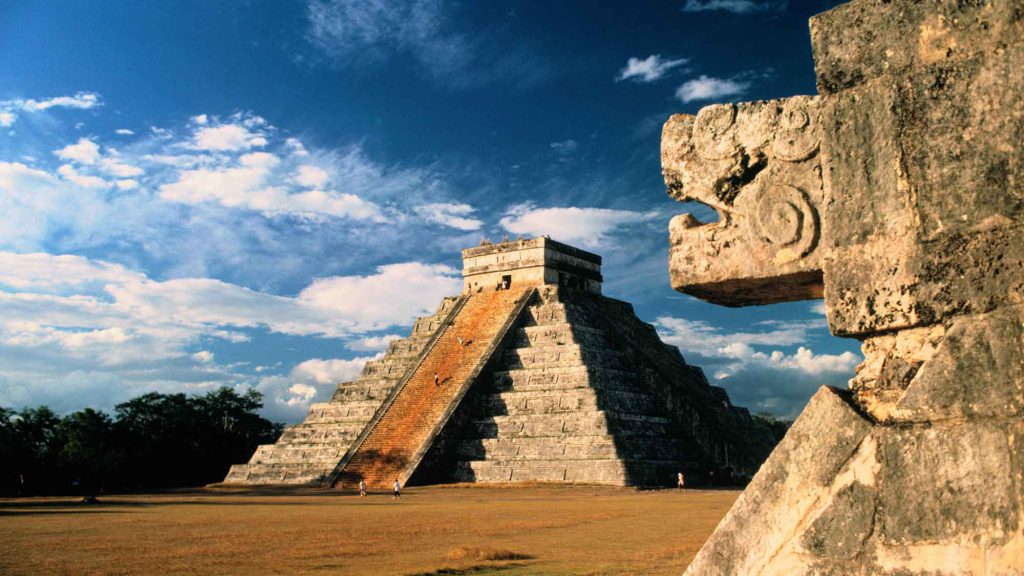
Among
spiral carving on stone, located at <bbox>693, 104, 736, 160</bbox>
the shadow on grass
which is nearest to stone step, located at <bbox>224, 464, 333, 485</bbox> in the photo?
the shadow on grass

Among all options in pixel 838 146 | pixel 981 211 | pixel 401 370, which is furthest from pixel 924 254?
pixel 401 370

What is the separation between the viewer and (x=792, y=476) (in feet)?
8.27

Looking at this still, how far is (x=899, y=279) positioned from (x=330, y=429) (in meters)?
30.0

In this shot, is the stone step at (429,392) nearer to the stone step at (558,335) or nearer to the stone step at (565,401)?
the stone step at (558,335)

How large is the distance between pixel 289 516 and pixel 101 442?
22922 millimetres

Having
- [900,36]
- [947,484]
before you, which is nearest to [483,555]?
[947,484]

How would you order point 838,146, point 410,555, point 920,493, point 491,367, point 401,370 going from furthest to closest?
point 401,370, point 491,367, point 410,555, point 838,146, point 920,493

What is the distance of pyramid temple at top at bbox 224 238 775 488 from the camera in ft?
84.8

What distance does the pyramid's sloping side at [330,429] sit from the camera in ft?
97.5

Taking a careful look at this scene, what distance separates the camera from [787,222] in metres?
2.80

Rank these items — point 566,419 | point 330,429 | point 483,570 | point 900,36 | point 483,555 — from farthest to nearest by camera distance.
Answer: point 330,429, point 566,419, point 483,555, point 483,570, point 900,36

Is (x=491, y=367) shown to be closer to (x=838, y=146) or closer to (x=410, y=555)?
(x=410, y=555)

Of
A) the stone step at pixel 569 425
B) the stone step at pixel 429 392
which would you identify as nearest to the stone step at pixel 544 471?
the stone step at pixel 569 425

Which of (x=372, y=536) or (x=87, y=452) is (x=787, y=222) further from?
(x=87, y=452)
